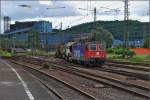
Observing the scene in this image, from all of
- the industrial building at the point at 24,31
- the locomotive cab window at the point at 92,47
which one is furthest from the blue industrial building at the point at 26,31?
the locomotive cab window at the point at 92,47

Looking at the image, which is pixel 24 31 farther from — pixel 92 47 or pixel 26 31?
pixel 92 47

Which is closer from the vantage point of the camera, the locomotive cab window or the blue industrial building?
the locomotive cab window

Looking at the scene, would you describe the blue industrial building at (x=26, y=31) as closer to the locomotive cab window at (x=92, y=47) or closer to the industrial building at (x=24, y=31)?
the industrial building at (x=24, y=31)

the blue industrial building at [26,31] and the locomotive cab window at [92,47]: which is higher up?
the blue industrial building at [26,31]

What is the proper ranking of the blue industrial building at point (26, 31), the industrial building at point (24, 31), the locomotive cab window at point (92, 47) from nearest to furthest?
the locomotive cab window at point (92, 47), the blue industrial building at point (26, 31), the industrial building at point (24, 31)

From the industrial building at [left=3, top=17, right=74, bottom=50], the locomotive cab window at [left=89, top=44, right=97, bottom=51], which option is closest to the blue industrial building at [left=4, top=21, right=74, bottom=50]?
the industrial building at [left=3, top=17, right=74, bottom=50]

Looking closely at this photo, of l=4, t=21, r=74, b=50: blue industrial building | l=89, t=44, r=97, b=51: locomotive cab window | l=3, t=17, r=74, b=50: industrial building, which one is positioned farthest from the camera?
l=3, t=17, r=74, b=50: industrial building

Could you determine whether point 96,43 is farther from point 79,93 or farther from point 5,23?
point 5,23

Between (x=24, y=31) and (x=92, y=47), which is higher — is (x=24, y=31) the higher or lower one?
the higher one

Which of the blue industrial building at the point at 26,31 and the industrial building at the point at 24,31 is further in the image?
the industrial building at the point at 24,31

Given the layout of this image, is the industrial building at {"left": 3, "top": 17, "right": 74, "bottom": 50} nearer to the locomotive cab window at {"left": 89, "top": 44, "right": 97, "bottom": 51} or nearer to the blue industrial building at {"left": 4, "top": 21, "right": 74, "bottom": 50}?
the blue industrial building at {"left": 4, "top": 21, "right": 74, "bottom": 50}

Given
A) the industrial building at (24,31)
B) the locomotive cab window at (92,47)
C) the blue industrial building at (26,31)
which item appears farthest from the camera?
the industrial building at (24,31)

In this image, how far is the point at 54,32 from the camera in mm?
128375

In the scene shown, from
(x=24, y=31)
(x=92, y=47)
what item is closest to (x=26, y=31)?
(x=24, y=31)
